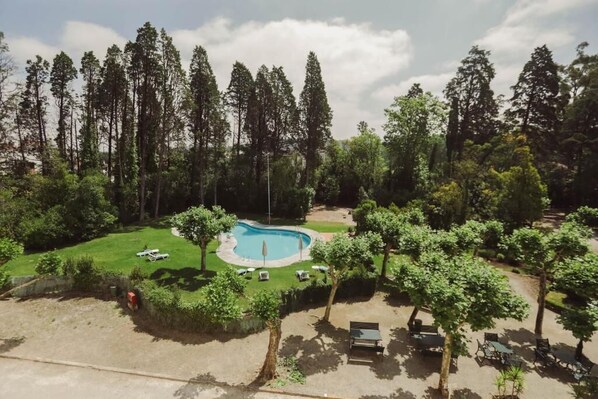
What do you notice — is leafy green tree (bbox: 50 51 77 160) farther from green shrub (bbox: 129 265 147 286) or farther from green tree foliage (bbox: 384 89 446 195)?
green tree foliage (bbox: 384 89 446 195)

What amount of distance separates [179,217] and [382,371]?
577 inches

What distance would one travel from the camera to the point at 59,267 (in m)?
19.9

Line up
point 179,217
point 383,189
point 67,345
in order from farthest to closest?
1. point 383,189
2. point 179,217
3. point 67,345

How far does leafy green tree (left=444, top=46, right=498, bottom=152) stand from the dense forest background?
0.43 ft

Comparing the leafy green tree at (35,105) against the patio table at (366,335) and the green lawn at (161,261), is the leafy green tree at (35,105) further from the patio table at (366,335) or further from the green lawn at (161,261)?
the patio table at (366,335)

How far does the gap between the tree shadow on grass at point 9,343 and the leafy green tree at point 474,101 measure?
44942mm

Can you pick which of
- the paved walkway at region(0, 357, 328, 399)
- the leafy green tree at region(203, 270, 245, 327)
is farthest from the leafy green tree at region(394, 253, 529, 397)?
the leafy green tree at region(203, 270, 245, 327)

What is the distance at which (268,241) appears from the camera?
32.8 m

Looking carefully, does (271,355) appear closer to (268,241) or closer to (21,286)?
(21,286)

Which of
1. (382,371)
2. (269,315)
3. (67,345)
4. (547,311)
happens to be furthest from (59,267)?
(547,311)

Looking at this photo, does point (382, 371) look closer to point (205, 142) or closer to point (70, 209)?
point (70, 209)

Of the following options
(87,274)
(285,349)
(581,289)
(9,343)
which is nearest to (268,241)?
(87,274)

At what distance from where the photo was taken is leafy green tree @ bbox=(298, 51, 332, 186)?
42.7 m

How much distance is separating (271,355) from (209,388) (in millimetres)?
2572
